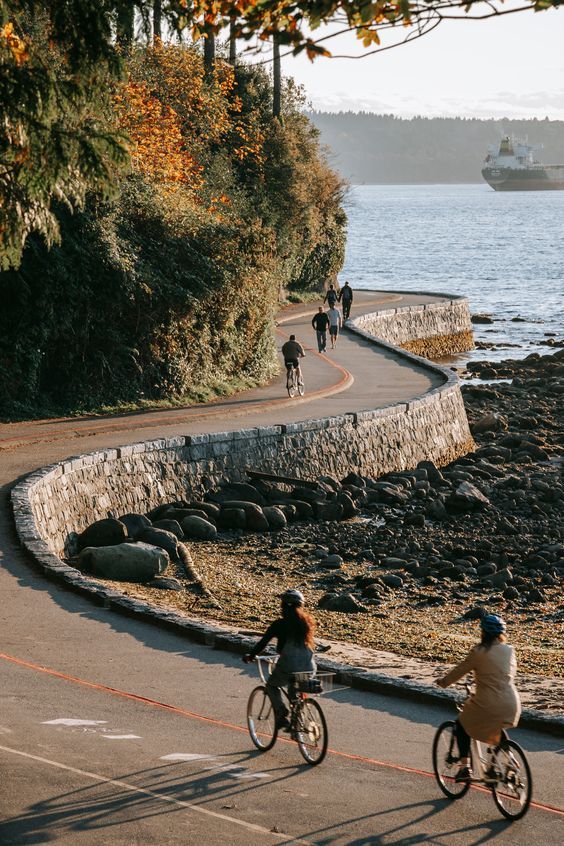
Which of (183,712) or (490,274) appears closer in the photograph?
(183,712)

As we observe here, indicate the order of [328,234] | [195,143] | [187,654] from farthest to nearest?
[328,234], [195,143], [187,654]

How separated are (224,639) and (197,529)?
9144mm

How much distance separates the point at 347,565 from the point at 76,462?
4.86m

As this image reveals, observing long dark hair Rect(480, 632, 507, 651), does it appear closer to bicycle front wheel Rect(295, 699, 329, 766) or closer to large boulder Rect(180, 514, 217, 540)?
bicycle front wheel Rect(295, 699, 329, 766)

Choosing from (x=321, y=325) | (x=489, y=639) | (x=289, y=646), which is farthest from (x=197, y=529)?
(x=321, y=325)

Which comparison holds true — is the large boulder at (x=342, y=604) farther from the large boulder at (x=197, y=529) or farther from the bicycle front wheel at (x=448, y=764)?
the bicycle front wheel at (x=448, y=764)

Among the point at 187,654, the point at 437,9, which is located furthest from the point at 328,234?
the point at 437,9

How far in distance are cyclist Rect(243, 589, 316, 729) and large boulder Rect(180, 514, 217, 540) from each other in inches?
499

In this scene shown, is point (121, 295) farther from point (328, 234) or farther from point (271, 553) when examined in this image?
point (328, 234)

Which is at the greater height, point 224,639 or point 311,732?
point 311,732

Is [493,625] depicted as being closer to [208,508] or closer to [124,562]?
[124,562]

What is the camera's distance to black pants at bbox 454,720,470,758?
8.58m

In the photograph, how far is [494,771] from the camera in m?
8.42

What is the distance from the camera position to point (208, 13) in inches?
353
